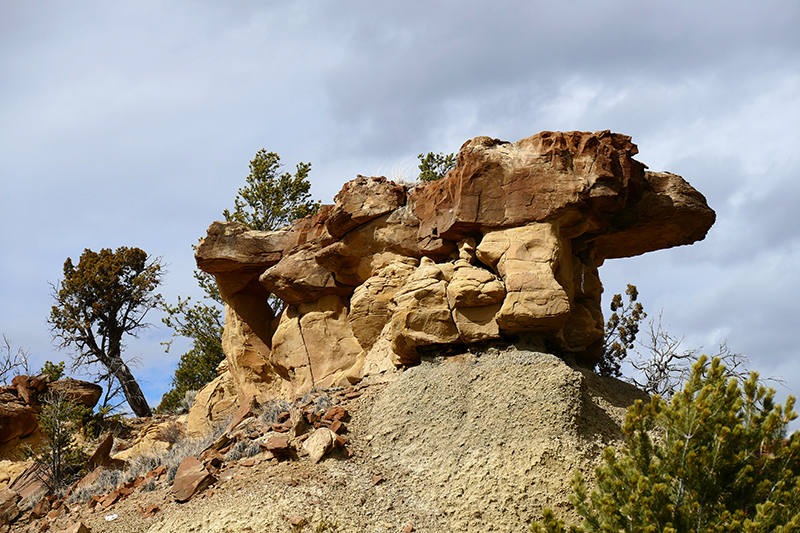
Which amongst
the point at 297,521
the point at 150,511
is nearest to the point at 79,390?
the point at 150,511

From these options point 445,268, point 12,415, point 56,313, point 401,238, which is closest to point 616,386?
point 445,268

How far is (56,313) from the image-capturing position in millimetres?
23016

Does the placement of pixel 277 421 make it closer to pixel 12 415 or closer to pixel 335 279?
pixel 335 279

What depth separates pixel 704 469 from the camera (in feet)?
21.2

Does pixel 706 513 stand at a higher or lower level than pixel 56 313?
lower

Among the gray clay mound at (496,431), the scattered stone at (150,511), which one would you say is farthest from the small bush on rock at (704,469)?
the scattered stone at (150,511)

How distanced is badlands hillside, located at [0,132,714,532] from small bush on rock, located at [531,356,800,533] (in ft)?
6.14

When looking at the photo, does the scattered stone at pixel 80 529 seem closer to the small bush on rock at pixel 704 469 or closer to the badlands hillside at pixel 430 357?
the badlands hillside at pixel 430 357

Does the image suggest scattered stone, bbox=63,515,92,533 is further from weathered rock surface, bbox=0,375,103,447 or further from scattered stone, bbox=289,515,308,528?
weathered rock surface, bbox=0,375,103,447

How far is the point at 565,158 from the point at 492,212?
1.42 m

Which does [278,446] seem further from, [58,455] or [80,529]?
[58,455]

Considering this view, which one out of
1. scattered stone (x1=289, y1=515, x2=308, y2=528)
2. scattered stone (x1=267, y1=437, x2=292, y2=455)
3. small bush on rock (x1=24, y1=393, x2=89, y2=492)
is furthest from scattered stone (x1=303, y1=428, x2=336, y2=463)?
small bush on rock (x1=24, y1=393, x2=89, y2=492)

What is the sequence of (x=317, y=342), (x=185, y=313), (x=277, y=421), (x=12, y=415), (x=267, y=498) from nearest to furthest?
(x=267, y=498) → (x=277, y=421) → (x=317, y=342) → (x=12, y=415) → (x=185, y=313)

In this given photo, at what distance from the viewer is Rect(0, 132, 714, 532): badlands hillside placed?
8.90 meters
